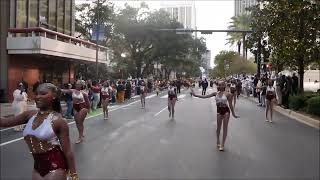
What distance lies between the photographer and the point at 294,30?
25016 mm

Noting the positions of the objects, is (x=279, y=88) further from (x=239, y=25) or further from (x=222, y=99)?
(x=239, y=25)

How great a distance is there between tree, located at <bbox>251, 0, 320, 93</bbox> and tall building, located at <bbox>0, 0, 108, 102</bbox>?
13283mm

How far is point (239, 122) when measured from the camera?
64.8 feet

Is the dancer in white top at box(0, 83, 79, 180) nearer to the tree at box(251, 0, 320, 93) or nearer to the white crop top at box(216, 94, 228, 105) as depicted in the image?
the white crop top at box(216, 94, 228, 105)

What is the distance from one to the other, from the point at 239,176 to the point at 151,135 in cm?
646

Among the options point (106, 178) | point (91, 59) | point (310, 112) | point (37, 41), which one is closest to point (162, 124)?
point (310, 112)

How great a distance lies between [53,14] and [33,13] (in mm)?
3078

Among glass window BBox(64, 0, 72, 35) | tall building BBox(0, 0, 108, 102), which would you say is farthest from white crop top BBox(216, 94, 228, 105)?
glass window BBox(64, 0, 72, 35)

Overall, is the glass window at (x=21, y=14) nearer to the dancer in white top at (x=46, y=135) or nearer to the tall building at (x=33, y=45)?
the tall building at (x=33, y=45)

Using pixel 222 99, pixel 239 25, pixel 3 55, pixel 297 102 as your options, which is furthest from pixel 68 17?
pixel 239 25

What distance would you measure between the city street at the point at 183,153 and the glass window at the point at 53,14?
66.0 ft

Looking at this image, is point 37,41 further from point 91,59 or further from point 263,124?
point 263,124

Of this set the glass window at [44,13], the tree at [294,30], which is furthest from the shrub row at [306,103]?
the glass window at [44,13]

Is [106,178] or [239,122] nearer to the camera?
[106,178]
